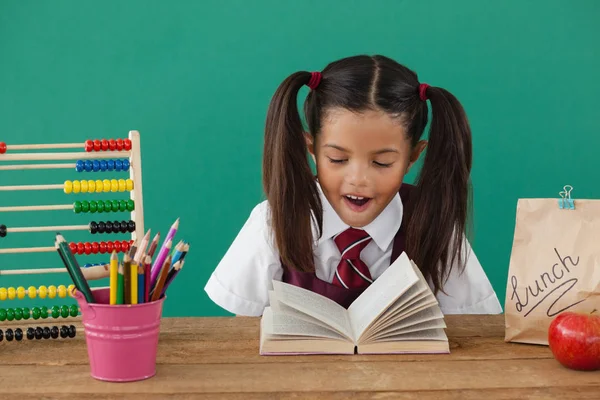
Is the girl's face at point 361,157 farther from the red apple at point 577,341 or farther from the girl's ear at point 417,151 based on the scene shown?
the red apple at point 577,341

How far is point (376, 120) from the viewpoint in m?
1.69

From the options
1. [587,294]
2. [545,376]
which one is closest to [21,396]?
[545,376]

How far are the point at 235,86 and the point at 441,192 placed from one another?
1521 millimetres

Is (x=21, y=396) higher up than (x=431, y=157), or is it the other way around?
(x=431, y=157)

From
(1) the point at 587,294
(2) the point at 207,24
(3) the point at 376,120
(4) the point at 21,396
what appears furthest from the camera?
(2) the point at 207,24

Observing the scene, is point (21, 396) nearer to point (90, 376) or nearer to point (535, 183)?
point (90, 376)

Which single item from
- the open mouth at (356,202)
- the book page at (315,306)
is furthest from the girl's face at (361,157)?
the book page at (315,306)

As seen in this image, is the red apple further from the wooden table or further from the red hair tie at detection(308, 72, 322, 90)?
the red hair tie at detection(308, 72, 322, 90)

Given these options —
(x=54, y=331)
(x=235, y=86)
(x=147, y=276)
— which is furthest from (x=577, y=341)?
(x=235, y=86)

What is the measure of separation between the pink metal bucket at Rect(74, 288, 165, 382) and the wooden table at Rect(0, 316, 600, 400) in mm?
21

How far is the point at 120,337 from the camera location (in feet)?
4.15

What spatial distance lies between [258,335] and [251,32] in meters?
1.79

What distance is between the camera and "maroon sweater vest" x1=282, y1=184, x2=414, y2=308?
1829 millimetres

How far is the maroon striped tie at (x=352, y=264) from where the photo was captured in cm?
189
